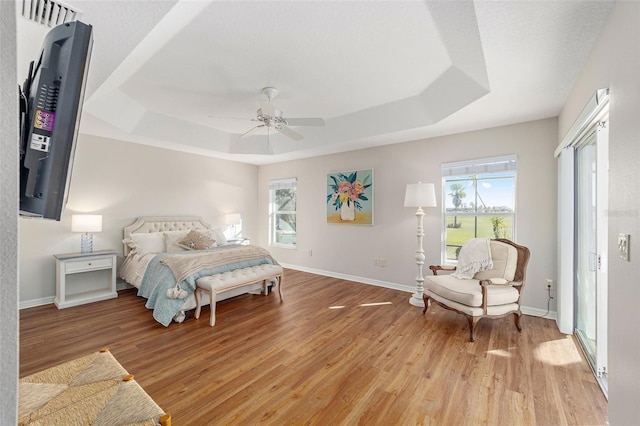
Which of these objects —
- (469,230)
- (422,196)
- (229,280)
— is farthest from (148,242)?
(469,230)

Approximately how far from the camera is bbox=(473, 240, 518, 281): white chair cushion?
10.1 ft

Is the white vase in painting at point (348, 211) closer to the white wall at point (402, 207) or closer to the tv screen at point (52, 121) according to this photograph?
the white wall at point (402, 207)

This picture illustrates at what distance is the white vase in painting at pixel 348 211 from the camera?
16.3 feet

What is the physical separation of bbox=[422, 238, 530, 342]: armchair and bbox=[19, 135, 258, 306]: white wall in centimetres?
448

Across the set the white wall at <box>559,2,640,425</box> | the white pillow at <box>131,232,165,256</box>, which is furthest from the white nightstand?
the white wall at <box>559,2,640,425</box>

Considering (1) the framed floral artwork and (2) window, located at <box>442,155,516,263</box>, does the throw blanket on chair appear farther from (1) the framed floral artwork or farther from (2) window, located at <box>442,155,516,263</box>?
(1) the framed floral artwork

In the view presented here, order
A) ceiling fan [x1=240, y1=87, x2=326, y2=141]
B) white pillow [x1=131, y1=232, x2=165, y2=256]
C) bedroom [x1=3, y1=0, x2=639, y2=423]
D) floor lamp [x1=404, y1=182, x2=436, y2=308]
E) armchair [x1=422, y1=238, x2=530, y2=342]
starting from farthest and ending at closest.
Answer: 1. white pillow [x1=131, y1=232, x2=165, y2=256]
2. floor lamp [x1=404, y1=182, x2=436, y2=308]
3. ceiling fan [x1=240, y1=87, x2=326, y2=141]
4. armchair [x1=422, y1=238, x2=530, y2=342]
5. bedroom [x1=3, y1=0, x2=639, y2=423]

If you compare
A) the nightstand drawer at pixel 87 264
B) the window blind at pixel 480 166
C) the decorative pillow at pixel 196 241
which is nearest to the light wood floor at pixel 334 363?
the nightstand drawer at pixel 87 264

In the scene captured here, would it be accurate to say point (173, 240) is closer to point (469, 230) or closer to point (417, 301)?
point (417, 301)

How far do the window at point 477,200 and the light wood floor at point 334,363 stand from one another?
114cm

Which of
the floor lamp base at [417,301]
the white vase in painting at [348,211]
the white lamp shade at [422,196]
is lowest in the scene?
the floor lamp base at [417,301]

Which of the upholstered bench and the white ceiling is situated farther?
the upholstered bench

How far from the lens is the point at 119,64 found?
2162 millimetres

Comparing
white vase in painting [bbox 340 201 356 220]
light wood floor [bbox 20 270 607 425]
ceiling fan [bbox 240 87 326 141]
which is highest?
ceiling fan [bbox 240 87 326 141]
